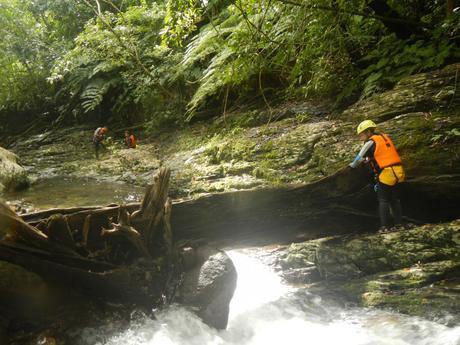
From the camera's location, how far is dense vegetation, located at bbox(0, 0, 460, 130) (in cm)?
593

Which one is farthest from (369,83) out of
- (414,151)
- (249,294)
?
(249,294)

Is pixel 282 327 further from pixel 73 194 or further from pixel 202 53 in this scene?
pixel 202 53

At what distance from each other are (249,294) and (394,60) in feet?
15.1

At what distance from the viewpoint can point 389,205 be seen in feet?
17.5

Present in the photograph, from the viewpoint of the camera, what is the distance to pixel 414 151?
17.7ft

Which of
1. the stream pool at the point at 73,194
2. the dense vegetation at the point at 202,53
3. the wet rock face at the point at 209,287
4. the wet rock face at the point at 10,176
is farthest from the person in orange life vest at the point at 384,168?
the wet rock face at the point at 10,176

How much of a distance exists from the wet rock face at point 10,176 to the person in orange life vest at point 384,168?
719cm

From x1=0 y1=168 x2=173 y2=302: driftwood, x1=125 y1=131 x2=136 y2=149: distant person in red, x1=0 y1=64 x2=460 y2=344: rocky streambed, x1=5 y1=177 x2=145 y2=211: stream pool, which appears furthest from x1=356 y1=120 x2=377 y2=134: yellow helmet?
x1=125 y1=131 x2=136 y2=149: distant person in red

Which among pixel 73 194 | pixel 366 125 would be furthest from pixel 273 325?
pixel 73 194

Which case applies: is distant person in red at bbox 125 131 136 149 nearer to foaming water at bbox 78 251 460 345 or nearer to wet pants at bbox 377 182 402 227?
foaming water at bbox 78 251 460 345

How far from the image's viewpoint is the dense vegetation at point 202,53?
5.93m

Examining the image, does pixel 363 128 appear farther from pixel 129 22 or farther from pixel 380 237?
pixel 129 22

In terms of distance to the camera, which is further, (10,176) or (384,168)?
(10,176)

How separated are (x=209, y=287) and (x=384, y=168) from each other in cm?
284
